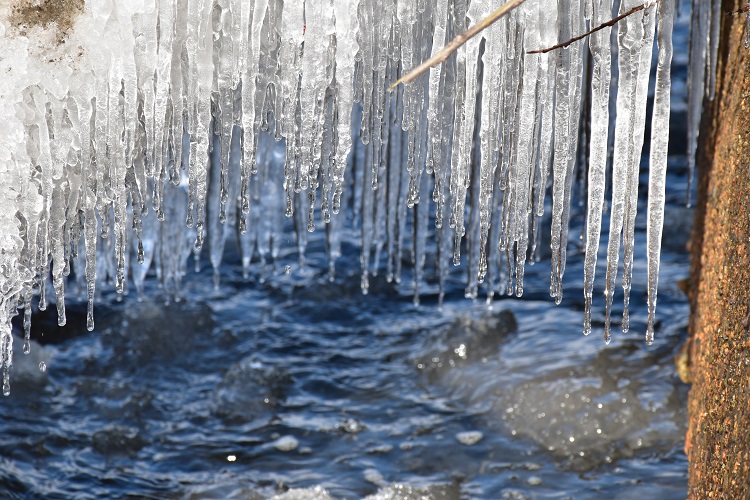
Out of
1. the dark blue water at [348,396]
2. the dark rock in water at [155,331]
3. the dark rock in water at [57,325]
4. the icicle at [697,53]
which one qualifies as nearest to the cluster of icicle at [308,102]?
the icicle at [697,53]

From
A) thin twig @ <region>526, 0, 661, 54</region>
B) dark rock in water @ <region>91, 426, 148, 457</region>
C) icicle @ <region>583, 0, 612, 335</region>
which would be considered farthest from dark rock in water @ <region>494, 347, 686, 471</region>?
thin twig @ <region>526, 0, 661, 54</region>

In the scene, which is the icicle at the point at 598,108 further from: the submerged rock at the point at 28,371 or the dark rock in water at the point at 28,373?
the submerged rock at the point at 28,371

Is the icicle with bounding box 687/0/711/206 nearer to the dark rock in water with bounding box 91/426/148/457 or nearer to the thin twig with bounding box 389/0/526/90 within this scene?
the thin twig with bounding box 389/0/526/90

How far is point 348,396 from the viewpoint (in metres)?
5.58

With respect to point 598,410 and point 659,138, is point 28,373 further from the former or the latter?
point 659,138

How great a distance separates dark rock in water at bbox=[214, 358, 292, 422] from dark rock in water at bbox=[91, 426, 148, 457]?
53cm

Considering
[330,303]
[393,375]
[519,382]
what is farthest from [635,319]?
[330,303]

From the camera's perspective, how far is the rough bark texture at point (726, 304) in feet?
8.95

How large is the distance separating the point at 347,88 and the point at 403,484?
2.32 metres

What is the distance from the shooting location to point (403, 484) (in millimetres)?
4535

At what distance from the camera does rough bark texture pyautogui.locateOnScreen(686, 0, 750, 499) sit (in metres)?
2.73

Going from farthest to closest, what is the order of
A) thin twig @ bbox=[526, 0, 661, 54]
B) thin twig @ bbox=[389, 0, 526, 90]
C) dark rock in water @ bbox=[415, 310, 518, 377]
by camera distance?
1. dark rock in water @ bbox=[415, 310, 518, 377]
2. thin twig @ bbox=[526, 0, 661, 54]
3. thin twig @ bbox=[389, 0, 526, 90]

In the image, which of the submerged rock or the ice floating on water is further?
the submerged rock

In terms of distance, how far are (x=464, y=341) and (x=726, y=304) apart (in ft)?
9.92
